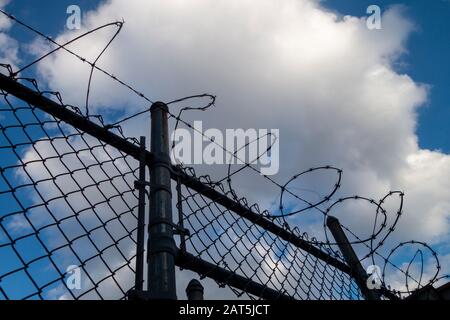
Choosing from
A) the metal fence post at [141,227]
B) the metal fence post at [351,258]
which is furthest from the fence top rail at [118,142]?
the metal fence post at [351,258]

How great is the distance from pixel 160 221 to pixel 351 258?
2.18 m

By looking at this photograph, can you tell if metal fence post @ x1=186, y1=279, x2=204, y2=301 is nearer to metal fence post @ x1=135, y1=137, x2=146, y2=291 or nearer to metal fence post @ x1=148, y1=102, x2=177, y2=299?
metal fence post @ x1=148, y1=102, x2=177, y2=299

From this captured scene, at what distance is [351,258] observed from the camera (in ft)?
11.1

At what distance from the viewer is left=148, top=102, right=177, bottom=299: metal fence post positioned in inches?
62.9

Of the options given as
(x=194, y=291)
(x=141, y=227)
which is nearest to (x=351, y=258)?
(x=194, y=291)

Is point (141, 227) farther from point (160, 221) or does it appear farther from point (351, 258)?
point (351, 258)

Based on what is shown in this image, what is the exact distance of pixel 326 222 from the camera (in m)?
3.59

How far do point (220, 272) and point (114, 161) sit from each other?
0.83 meters

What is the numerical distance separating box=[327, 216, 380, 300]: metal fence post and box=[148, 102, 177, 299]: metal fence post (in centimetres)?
198

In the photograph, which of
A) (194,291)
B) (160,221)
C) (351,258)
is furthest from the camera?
(351,258)
